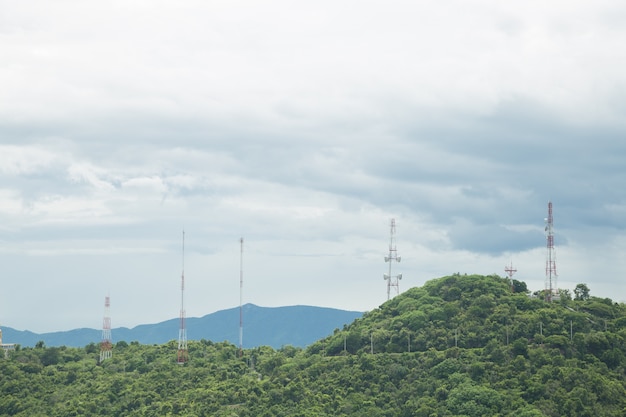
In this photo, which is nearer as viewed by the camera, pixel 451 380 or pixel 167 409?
pixel 451 380

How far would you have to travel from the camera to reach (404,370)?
13638cm

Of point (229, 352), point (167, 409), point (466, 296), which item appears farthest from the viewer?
point (229, 352)

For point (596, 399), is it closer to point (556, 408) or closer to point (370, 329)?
point (556, 408)

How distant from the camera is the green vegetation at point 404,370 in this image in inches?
4852

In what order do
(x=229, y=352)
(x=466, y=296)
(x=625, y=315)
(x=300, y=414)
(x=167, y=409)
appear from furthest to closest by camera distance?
(x=229, y=352), (x=466, y=296), (x=625, y=315), (x=167, y=409), (x=300, y=414)

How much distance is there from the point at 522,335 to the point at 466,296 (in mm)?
18120

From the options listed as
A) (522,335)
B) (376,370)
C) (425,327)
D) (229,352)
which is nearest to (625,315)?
(522,335)

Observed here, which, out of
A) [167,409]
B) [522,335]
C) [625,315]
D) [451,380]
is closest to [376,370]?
[451,380]

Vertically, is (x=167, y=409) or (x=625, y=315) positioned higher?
(x=625, y=315)

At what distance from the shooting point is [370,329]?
15575cm

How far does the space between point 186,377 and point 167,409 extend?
1479 cm

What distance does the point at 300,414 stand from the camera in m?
128

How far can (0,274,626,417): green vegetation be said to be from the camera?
123m

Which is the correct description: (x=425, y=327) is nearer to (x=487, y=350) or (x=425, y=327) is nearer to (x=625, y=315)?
(x=487, y=350)
